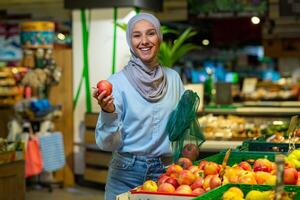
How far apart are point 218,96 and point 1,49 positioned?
3.31m

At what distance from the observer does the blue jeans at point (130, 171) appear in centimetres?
381

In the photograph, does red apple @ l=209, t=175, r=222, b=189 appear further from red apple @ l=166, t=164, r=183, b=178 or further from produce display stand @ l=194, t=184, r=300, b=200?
red apple @ l=166, t=164, r=183, b=178

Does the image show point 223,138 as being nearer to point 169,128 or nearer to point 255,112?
point 255,112

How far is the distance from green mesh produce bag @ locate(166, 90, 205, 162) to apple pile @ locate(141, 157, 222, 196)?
54 cm

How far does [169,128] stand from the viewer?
3.87 metres

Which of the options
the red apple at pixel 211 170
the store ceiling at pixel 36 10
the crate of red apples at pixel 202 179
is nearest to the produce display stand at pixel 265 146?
the crate of red apples at pixel 202 179

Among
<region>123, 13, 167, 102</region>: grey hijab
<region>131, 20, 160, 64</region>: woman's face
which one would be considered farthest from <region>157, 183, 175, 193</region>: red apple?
<region>131, 20, 160, 64</region>: woman's face

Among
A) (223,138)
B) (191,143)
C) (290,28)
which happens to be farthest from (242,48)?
(191,143)

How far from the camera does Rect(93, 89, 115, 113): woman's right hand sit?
10.8 ft

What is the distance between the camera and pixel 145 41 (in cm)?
375

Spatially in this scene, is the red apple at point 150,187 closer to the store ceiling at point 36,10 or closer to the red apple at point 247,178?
the red apple at point 247,178

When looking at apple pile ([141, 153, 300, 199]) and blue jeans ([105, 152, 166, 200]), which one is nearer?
apple pile ([141, 153, 300, 199])

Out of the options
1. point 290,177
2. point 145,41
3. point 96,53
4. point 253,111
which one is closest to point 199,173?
point 290,177

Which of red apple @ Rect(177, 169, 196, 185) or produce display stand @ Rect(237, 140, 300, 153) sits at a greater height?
produce display stand @ Rect(237, 140, 300, 153)
